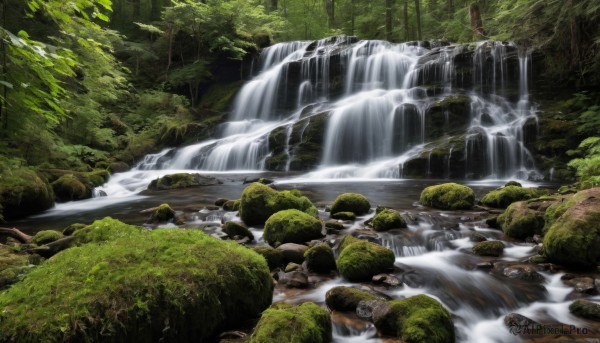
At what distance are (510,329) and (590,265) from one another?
6.53 feet

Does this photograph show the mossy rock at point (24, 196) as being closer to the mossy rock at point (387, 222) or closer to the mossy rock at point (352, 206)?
the mossy rock at point (352, 206)

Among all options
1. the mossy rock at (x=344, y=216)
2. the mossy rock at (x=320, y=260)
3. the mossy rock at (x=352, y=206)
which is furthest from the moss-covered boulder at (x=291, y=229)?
the mossy rock at (x=352, y=206)

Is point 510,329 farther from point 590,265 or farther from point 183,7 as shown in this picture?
point 183,7

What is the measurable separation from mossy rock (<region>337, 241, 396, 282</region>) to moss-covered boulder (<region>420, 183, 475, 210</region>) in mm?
Answer: 4010

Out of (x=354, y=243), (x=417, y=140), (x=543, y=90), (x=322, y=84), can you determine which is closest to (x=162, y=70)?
(x=322, y=84)

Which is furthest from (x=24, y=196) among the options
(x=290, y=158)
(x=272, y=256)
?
(x=290, y=158)

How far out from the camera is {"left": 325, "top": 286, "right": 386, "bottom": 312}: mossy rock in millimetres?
4016

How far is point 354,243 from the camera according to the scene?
17.0 feet

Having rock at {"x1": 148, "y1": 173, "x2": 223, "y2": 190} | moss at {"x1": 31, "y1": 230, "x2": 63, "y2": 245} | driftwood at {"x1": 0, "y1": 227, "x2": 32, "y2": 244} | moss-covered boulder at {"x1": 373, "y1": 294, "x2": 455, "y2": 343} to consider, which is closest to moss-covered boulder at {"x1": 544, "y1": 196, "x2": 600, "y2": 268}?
moss-covered boulder at {"x1": 373, "y1": 294, "x2": 455, "y2": 343}

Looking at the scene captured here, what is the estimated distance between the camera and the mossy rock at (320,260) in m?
5.08

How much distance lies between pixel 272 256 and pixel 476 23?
2276cm

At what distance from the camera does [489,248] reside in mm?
5762

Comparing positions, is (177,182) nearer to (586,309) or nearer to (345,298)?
(345,298)

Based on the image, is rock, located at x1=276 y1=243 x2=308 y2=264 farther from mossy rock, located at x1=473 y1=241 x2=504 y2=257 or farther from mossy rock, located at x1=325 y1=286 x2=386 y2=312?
mossy rock, located at x1=473 y1=241 x2=504 y2=257
